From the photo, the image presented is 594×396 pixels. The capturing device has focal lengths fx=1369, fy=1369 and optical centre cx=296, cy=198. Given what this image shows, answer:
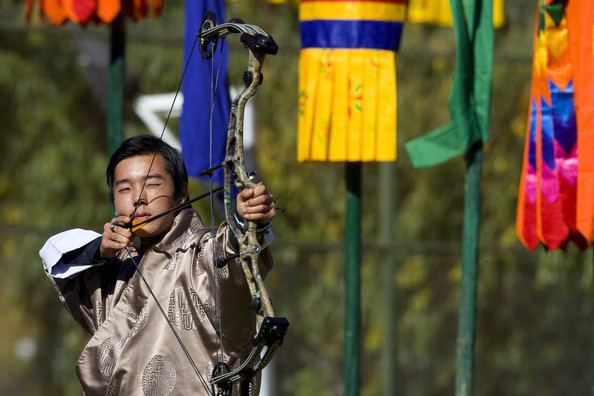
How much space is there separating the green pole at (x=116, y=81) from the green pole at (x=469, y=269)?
1.04 meters

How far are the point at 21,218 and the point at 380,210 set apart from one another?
5.41ft

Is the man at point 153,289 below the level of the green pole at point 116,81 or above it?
below

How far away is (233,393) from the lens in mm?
2727

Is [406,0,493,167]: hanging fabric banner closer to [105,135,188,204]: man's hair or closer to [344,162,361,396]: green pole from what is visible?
[344,162,361,396]: green pole

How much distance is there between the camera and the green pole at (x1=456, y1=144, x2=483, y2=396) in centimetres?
383

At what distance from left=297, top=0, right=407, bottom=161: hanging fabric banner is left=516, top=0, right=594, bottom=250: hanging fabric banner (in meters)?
0.41

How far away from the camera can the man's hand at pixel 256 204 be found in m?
2.49

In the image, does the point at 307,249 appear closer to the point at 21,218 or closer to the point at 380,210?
the point at 380,210

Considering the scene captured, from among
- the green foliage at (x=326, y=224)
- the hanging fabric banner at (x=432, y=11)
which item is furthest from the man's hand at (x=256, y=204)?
the green foliage at (x=326, y=224)

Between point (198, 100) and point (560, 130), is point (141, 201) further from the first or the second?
point (560, 130)

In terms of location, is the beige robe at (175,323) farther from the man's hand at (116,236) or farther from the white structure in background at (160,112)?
the white structure in background at (160,112)

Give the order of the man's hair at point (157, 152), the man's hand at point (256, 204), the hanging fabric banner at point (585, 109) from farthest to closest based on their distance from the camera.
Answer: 1. the hanging fabric banner at point (585, 109)
2. the man's hair at point (157, 152)
3. the man's hand at point (256, 204)

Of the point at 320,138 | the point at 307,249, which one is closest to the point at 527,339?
the point at 307,249

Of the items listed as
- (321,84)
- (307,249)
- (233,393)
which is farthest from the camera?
(307,249)
